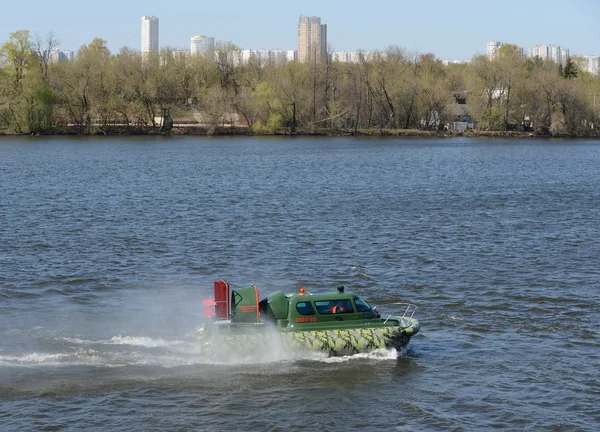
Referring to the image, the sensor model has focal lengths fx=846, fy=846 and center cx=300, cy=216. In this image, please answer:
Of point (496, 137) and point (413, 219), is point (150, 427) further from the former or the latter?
point (496, 137)

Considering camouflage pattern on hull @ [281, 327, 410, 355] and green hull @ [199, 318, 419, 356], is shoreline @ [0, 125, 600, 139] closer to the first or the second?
green hull @ [199, 318, 419, 356]

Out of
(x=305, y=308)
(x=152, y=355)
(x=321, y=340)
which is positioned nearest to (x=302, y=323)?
(x=305, y=308)

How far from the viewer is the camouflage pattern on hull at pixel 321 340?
2562cm

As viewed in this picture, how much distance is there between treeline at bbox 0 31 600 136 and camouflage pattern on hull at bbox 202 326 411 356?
4686 inches

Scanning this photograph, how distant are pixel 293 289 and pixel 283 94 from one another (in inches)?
4496

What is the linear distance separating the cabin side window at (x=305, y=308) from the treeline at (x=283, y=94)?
118588 mm

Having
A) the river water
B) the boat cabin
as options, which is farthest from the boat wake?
the boat cabin

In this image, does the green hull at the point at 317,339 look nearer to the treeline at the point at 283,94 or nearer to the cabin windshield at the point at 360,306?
the cabin windshield at the point at 360,306

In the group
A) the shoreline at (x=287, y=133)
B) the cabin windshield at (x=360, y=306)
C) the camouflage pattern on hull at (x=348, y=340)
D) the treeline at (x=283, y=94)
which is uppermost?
the treeline at (x=283, y=94)

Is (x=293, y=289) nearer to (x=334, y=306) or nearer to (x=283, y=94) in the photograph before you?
(x=334, y=306)

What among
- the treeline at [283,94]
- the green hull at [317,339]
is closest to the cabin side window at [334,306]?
the green hull at [317,339]

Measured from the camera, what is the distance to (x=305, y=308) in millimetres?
26656

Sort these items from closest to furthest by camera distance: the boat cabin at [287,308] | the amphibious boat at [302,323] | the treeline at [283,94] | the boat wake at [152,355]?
1. the boat wake at [152,355]
2. the amphibious boat at [302,323]
3. the boat cabin at [287,308]
4. the treeline at [283,94]

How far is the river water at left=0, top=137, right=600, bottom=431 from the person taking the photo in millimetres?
23016
